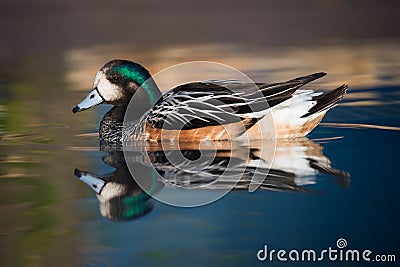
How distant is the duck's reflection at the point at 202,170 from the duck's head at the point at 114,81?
24.7 inches

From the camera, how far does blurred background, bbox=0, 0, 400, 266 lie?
4730mm

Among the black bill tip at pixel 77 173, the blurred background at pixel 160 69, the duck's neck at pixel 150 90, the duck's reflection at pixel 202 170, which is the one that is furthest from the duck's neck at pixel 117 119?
the black bill tip at pixel 77 173

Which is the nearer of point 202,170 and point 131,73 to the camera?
point 202,170

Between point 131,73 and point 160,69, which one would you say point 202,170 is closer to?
point 131,73

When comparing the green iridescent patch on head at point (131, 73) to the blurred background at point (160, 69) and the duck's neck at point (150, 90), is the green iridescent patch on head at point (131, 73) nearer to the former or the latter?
the duck's neck at point (150, 90)

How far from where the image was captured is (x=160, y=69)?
10.6 meters

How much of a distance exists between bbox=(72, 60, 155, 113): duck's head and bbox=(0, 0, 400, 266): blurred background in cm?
30

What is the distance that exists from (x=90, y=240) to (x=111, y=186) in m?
1.02

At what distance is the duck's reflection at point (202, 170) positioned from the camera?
556 cm

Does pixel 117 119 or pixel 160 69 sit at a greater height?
pixel 160 69

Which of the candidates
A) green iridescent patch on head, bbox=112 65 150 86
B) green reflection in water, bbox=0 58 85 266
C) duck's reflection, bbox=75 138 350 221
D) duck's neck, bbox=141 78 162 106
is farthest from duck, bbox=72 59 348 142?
green reflection in water, bbox=0 58 85 266

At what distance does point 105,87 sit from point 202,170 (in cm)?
176

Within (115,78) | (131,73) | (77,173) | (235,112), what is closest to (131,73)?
(131,73)

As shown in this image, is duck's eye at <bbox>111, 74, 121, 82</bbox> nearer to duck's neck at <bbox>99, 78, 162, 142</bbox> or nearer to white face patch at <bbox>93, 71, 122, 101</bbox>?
white face patch at <bbox>93, 71, 122, 101</bbox>
